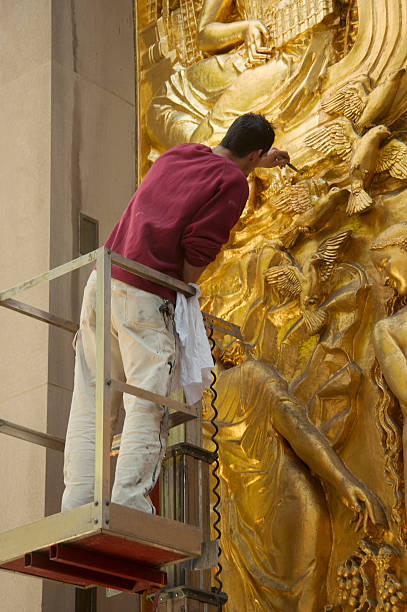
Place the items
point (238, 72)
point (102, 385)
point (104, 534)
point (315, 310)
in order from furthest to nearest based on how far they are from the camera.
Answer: point (238, 72)
point (315, 310)
point (102, 385)
point (104, 534)

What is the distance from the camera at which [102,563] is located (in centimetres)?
458

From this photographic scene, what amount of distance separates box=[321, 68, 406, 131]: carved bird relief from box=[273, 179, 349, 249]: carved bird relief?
367 mm

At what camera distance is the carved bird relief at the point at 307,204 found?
20.3ft

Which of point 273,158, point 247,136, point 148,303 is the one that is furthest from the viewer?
point 273,158

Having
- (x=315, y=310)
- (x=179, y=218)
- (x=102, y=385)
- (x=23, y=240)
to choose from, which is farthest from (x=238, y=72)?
(x=102, y=385)

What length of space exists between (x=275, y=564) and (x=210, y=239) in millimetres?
1688

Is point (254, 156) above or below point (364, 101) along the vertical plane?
below

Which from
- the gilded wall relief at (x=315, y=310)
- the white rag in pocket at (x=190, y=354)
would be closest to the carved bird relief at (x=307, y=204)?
the gilded wall relief at (x=315, y=310)

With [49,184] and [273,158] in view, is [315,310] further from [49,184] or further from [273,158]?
[49,184]

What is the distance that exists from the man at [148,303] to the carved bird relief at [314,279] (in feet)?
3.40

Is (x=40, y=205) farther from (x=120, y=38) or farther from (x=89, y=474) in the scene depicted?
(x=89, y=474)

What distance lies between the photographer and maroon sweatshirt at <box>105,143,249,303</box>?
16.3 ft

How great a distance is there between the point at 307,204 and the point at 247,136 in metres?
0.98

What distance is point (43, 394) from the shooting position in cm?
630
